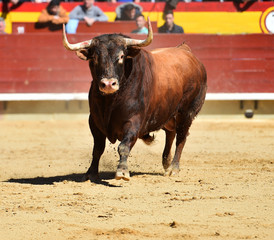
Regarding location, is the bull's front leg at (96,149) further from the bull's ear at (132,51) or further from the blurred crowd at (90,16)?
the blurred crowd at (90,16)

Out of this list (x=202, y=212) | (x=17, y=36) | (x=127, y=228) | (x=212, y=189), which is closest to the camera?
(x=127, y=228)

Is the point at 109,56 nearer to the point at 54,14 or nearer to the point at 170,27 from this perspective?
the point at 170,27

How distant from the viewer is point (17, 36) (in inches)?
403

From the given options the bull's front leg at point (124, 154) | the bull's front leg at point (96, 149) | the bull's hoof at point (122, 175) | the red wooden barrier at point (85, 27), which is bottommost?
the red wooden barrier at point (85, 27)

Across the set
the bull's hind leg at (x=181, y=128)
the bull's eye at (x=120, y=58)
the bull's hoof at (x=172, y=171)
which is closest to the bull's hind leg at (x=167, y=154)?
the bull's hind leg at (x=181, y=128)

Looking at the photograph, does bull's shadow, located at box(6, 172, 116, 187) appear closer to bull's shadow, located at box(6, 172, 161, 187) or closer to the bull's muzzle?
bull's shadow, located at box(6, 172, 161, 187)

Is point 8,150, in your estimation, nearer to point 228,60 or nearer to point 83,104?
point 83,104

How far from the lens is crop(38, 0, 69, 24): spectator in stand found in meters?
10.5

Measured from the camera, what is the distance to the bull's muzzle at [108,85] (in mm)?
4602

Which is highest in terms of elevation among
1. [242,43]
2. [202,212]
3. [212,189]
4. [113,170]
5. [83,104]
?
[202,212]

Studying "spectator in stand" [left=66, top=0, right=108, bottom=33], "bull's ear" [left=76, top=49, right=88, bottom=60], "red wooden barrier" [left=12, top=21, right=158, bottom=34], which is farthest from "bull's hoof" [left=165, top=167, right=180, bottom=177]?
"spectator in stand" [left=66, top=0, right=108, bottom=33]

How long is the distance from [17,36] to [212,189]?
249 inches

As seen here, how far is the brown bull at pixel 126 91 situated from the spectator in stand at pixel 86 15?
4918 millimetres

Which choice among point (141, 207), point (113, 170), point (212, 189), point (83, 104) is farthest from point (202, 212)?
point (83, 104)
